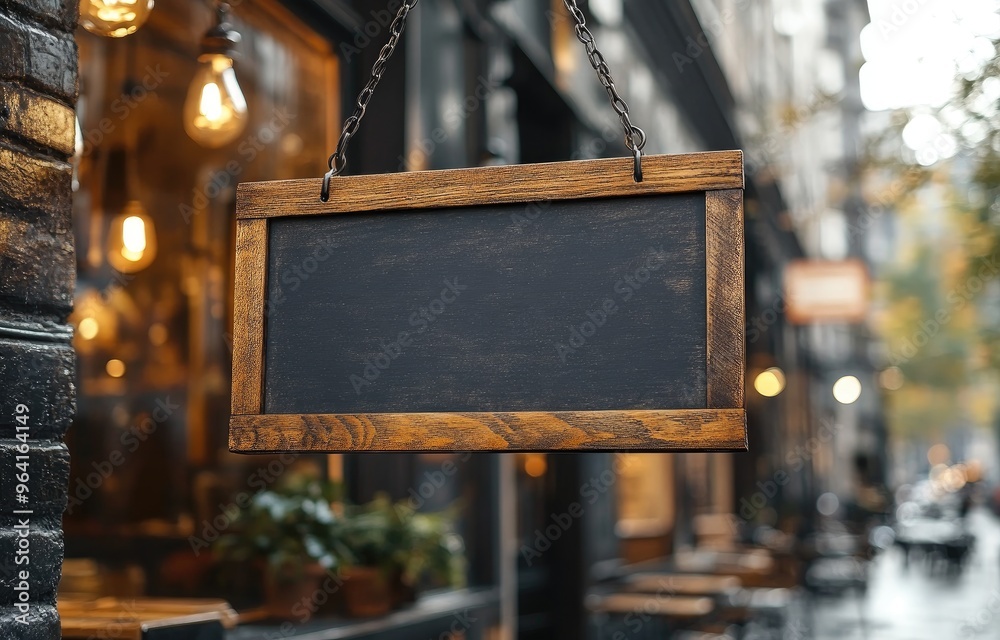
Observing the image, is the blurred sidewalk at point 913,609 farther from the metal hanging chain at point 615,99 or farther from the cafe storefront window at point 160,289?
the metal hanging chain at point 615,99

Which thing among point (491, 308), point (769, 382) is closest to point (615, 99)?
point (491, 308)

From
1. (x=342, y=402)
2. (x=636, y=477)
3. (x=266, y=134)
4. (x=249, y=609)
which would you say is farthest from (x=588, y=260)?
(x=636, y=477)

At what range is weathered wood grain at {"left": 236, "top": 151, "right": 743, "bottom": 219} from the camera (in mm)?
2225

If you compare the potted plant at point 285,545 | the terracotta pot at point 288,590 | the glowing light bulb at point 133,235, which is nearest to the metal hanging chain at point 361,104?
the potted plant at point 285,545

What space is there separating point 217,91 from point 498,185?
308cm

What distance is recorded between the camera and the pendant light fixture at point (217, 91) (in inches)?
181

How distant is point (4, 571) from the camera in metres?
2.56

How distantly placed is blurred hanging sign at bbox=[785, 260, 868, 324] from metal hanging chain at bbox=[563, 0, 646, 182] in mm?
15118

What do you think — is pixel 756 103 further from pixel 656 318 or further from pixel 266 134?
pixel 656 318

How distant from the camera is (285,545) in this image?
4.64 meters

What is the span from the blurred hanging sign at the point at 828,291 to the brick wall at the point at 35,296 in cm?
1533

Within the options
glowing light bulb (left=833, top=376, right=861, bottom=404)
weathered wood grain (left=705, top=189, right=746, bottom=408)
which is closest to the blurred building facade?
weathered wood grain (left=705, top=189, right=746, bottom=408)

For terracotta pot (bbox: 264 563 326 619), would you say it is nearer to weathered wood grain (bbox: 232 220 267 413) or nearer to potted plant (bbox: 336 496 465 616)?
potted plant (bbox: 336 496 465 616)

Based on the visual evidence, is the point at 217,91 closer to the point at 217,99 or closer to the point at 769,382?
the point at 217,99
